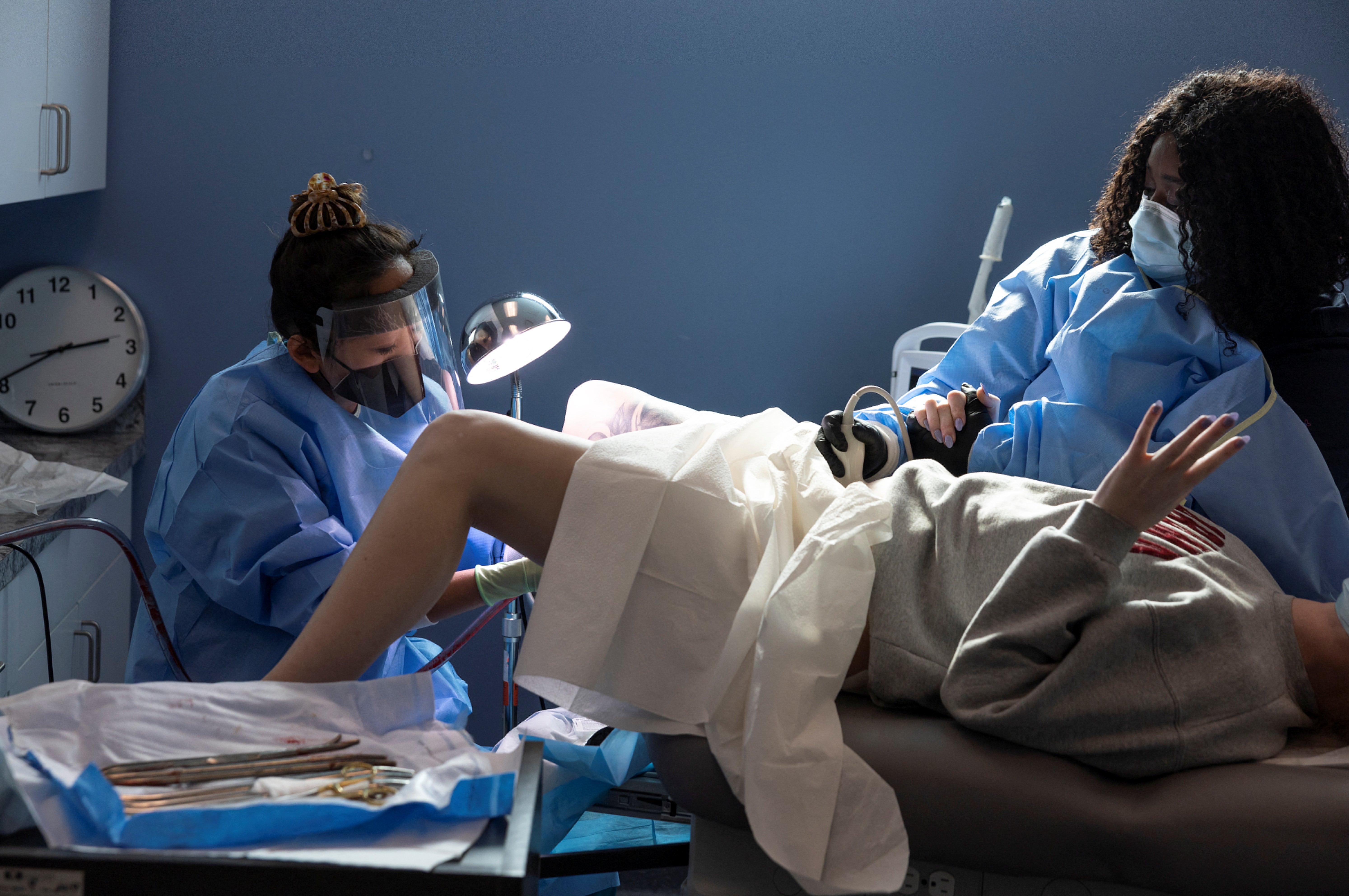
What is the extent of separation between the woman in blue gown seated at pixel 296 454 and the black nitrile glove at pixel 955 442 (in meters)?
0.71

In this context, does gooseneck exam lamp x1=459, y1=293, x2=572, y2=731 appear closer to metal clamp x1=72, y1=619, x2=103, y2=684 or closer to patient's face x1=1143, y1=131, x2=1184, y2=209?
patient's face x1=1143, y1=131, x2=1184, y2=209

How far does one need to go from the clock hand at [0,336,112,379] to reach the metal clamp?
575 mm

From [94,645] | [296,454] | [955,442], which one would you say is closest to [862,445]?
[955,442]

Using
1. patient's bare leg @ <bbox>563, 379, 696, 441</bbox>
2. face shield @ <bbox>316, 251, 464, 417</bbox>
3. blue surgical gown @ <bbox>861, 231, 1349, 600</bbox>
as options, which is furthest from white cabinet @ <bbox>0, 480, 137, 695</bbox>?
blue surgical gown @ <bbox>861, 231, 1349, 600</bbox>

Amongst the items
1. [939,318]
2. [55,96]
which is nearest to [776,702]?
[939,318]

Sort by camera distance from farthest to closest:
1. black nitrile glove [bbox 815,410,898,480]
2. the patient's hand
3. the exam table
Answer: the patient's hand < black nitrile glove [bbox 815,410,898,480] < the exam table

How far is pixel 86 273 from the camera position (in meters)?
2.22

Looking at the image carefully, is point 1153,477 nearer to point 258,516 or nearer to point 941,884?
point 941,884

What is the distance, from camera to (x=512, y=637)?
5.35 feet

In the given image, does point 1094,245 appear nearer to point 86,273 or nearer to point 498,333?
point 498,333

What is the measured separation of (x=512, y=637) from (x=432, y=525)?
1.90 feet

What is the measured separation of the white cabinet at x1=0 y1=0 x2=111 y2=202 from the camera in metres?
1.75

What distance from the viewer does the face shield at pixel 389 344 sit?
137cm

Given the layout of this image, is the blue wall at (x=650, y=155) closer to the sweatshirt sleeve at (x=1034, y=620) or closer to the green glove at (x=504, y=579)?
the green glove at (x=504, y=579)
